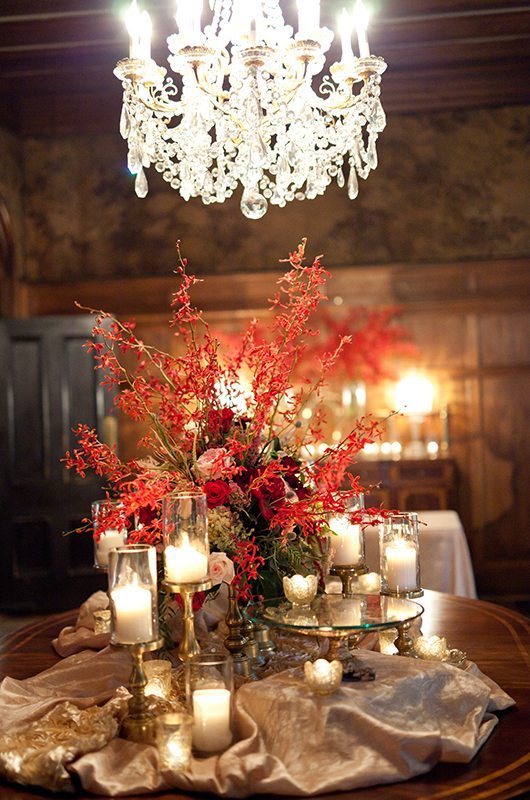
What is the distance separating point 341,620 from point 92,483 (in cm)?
485

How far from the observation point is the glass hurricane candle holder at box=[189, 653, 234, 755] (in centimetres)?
154

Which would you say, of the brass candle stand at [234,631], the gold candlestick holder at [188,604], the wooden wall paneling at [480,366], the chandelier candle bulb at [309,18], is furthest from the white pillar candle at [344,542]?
the wooden wall paneling at [480,366]

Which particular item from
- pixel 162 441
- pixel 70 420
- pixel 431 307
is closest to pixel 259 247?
pixel 431 307

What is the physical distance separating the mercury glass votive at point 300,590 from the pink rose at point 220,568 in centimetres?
12

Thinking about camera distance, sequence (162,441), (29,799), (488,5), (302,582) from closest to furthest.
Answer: (29,799) → (302,582) → (162,441) → (488,5)

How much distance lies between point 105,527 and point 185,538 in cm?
26

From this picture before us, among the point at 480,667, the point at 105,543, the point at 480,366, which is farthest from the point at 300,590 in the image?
the point at 480,366

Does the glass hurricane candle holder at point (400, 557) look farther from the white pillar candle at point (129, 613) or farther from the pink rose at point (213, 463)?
the white pillar candle at point (129, 613)

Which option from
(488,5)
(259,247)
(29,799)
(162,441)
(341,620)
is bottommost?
(29,799)

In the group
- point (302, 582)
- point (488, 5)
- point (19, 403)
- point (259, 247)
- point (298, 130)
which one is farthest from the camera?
point (259, 247)

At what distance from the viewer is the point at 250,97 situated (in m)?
2.81

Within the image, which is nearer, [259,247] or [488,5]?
[488,5]

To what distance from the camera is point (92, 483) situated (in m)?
6.41

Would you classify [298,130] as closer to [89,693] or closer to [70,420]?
[89,693]
